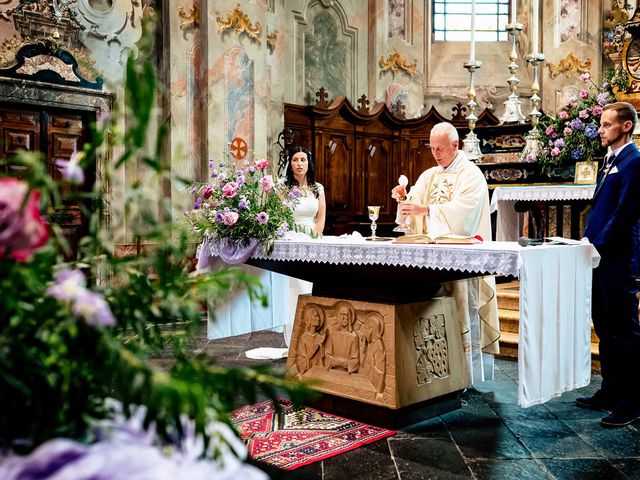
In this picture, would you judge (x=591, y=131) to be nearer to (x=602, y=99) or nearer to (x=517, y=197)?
(x=602, y=99)

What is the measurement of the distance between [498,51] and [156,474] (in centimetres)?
1457

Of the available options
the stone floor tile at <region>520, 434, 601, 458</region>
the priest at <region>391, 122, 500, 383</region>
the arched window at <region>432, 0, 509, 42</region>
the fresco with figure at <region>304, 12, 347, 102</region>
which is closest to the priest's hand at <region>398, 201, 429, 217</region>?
the priest at <region>391, 122, 500, 383</region>

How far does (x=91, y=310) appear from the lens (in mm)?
624

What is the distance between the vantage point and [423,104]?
1366 centimetres

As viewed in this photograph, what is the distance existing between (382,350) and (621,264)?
4.88ft

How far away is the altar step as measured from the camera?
5.96 meters

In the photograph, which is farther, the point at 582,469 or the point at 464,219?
the point at 464,219

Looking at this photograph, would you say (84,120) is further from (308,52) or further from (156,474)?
(156,474)

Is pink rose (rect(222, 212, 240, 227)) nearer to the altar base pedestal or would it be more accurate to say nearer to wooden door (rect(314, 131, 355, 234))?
the altar base pedestal

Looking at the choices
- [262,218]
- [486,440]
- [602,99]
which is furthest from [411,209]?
[602,99]

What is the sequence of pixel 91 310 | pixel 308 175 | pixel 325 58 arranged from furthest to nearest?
pixel 325 58, pixel 308 175, pixel 91 310

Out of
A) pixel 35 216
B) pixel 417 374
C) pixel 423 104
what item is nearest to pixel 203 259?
pixel 417 374

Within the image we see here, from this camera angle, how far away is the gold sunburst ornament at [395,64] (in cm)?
1310

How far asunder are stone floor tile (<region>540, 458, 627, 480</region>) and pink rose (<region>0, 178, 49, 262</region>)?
10.6 ft
